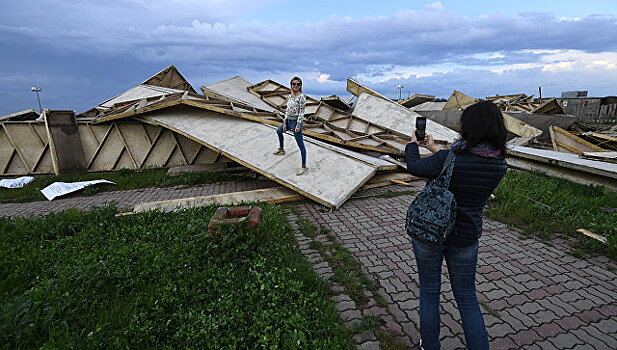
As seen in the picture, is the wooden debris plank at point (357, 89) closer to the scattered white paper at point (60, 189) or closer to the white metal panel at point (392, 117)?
the white metal panel at point (392, 117)

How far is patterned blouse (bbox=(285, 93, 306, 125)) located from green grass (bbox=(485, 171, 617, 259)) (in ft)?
14.1

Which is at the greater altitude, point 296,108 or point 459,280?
point 296,108

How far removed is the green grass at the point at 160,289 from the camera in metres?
2.85

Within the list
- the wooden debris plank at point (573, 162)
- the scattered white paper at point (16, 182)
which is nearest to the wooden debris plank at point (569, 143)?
the wooden debris plank at point (573, 162)

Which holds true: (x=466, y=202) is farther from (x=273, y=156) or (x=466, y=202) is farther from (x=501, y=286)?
(x=273, y=156)

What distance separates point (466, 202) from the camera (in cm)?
Answer: 223

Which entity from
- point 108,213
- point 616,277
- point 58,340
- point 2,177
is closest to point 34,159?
point 2,177

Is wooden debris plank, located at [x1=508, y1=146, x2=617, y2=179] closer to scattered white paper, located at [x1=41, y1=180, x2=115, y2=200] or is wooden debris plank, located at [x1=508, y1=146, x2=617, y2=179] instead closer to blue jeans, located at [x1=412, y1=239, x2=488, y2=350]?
blue jeans, located at [x1=412, y1=239, x2=488, y2=350]

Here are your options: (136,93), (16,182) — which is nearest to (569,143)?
(136,93)

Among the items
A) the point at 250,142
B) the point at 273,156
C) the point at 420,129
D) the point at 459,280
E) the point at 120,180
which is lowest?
the point at 120,180

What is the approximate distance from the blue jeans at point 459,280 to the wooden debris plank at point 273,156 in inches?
149

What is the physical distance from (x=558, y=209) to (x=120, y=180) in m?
10.7

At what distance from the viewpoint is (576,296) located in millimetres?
3660

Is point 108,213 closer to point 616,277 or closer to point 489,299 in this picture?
Result: point 489,299
